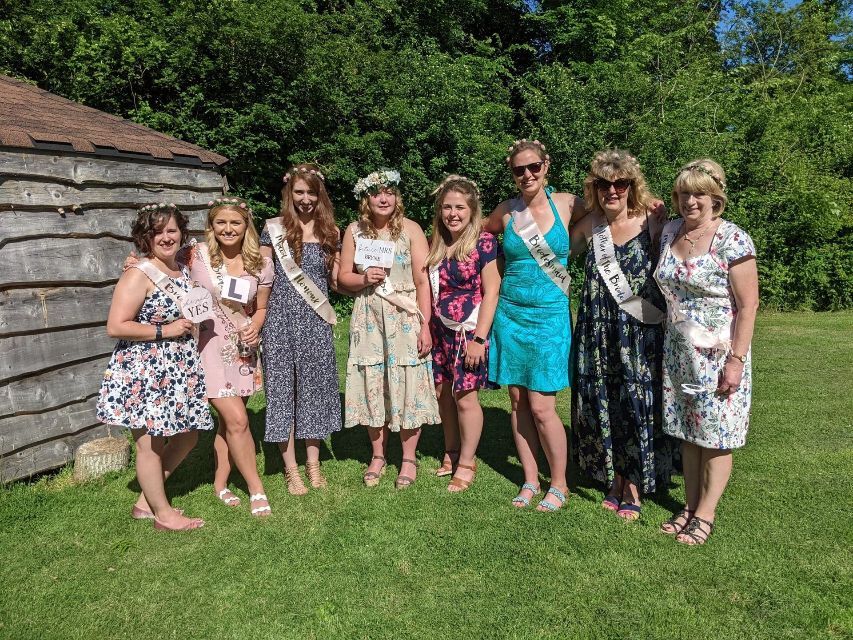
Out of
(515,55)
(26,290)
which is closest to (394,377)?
(26,290)

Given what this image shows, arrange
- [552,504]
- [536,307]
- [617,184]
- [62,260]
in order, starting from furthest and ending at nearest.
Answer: [62,260] → [552,504] → [536,307] → [617,184]

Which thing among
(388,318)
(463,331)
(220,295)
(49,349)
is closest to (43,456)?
(49,349)

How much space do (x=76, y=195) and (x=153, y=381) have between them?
79.1 inches

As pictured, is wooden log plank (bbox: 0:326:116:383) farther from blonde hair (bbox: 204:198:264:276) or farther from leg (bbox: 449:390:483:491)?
leg (bbox: 449:390:483:491)

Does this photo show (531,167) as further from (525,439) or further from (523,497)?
(523,497)

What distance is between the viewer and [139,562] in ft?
11.1

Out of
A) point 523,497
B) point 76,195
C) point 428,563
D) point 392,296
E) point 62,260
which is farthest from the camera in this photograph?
point 76,195

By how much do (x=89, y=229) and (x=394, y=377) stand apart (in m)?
2.57

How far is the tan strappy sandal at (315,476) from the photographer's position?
429cm

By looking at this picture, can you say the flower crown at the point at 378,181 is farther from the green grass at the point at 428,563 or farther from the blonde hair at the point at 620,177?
the green grass at the point at 428,563

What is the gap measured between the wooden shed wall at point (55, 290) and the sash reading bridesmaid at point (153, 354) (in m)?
1.33

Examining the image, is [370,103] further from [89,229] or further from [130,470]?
[130,470]

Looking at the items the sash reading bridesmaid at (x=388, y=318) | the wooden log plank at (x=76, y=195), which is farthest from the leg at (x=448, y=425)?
the wooden log plank at (x=76, y=195)

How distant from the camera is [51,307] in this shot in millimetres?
4500
